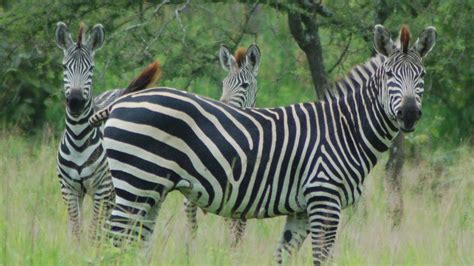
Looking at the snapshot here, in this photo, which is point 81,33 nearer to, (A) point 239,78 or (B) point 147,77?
(B) point 147,77

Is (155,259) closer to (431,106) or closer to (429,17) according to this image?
(429,17)

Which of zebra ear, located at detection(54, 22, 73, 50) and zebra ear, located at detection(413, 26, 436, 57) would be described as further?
zebra ear, located at detection(54, 22, 73, 50)

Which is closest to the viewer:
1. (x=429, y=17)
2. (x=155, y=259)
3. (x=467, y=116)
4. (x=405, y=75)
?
(x=155, y=259)

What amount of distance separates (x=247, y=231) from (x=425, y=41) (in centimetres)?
283

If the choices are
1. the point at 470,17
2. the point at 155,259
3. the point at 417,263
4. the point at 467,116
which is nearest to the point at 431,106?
the point at 467,116

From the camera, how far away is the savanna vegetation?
23.4 ft

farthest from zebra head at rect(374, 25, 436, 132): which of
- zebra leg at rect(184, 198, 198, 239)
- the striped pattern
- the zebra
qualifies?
the zebra

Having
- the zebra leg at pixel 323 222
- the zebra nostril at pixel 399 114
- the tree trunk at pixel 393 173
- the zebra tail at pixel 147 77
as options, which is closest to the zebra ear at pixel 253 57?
the tree trunk at pixel 393 173

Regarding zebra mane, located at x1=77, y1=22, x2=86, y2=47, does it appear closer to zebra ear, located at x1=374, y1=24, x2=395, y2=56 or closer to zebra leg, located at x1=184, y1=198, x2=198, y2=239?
zebra leg, located at x1=184, y1=198, x2=198, y2=239

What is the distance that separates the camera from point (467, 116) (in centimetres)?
1364

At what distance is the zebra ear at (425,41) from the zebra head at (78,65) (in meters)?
3.15

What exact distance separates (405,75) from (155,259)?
2.50m

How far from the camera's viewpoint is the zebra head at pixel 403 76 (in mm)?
7535

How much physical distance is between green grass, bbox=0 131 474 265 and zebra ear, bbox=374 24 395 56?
143 cm
